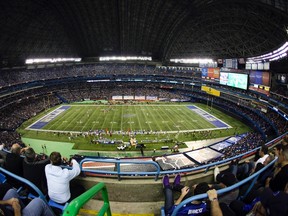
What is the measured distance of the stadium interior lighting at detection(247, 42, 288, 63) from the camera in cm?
3419

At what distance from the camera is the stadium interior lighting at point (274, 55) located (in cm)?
3419

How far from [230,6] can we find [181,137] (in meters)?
28.0

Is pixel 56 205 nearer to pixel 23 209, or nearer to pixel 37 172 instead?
pixel 37 172

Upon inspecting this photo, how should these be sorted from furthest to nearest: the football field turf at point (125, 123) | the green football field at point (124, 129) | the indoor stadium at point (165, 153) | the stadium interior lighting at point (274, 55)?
the football field turf at point (125, 123) → the green football field at point (124, 129) → the stadium interior lighting at point (274, 55) → the indoor stadium at point (165, 153)

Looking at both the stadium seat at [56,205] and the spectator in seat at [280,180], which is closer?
the spectator in seat at [280,180]

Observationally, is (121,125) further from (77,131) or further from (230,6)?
(230,6)

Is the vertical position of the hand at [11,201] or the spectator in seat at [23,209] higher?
the hand at [11,201]

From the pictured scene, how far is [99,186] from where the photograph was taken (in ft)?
10.3

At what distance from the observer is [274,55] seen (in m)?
39.8

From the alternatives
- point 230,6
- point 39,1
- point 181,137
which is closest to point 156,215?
point 181,137

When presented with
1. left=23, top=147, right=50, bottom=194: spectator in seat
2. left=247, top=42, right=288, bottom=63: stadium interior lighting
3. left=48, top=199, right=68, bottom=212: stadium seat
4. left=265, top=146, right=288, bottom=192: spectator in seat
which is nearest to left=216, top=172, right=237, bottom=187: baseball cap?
left=265, top=146, right=288, bottom=192: spectator in seat

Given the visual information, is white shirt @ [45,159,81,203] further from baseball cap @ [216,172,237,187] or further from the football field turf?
the football field turf

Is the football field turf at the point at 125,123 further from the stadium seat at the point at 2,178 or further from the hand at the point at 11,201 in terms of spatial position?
the hand at the point at 11,201

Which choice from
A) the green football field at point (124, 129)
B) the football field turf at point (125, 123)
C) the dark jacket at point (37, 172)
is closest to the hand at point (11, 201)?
the dark jacket at point (37, 172)
